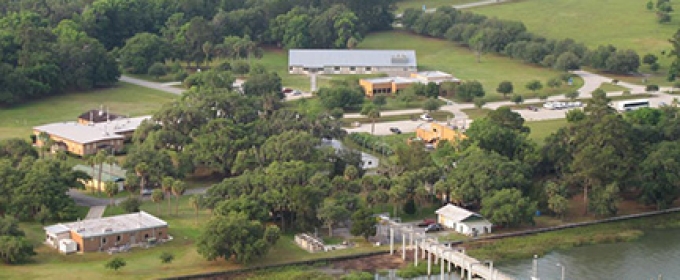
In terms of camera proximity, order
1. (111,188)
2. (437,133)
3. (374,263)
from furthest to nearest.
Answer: (437,133) → (111,188) → (374,263)

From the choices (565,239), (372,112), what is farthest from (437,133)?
(565,239)

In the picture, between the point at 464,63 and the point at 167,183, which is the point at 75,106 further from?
the point at 464,63

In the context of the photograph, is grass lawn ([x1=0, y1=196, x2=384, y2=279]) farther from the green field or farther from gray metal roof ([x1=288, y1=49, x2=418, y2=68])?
gray metal roof ([x1=288, y1=49, x2=418, y2=68])

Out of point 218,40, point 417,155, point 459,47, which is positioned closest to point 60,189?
point 417,155

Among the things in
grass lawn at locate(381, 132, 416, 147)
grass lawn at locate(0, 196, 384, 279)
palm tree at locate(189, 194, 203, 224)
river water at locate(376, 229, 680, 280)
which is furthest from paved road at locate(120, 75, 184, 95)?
river water at locate(376, 229, 680, 280)

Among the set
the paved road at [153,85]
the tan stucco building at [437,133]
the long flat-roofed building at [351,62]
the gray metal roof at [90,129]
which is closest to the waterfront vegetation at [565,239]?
the tan stucco building at [437,133]
